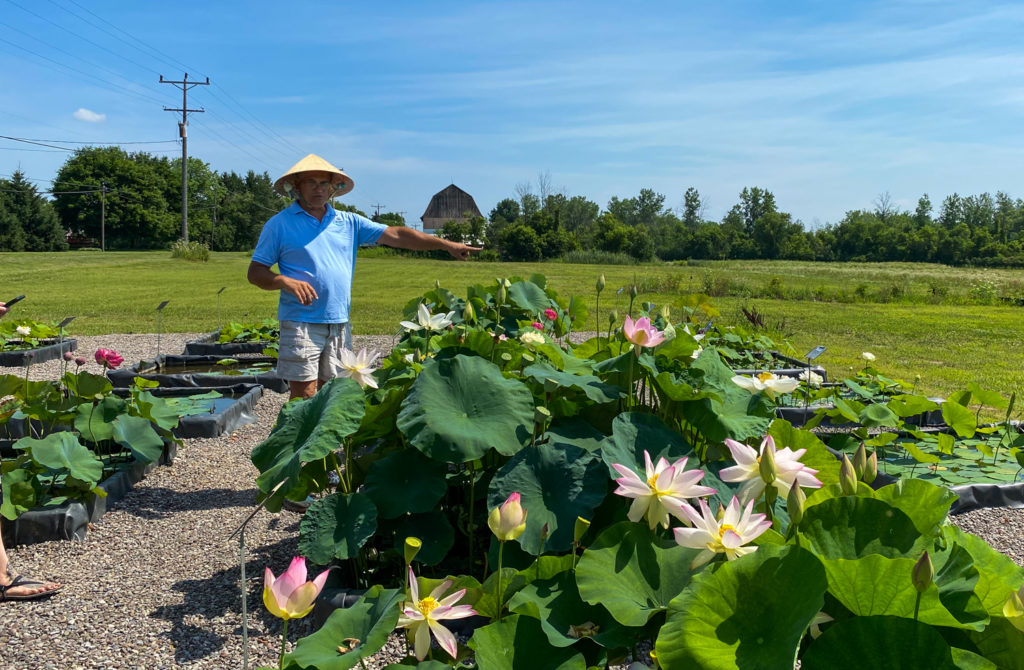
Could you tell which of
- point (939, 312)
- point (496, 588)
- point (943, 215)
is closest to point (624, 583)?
point (496, 588)

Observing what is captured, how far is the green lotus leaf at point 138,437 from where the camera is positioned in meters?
3.37

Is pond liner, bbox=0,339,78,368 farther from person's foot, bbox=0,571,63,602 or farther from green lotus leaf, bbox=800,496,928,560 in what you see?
green lotus leaf, bbox=800,496,928,560

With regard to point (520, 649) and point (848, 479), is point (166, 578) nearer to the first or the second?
point (520, 649)

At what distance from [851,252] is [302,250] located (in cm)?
5306

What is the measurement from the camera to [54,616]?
2383 millimetres

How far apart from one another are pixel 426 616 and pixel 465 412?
825 millimetres

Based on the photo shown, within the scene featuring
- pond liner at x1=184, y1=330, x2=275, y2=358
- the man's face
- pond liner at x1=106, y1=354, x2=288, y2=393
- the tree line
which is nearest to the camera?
the man's face

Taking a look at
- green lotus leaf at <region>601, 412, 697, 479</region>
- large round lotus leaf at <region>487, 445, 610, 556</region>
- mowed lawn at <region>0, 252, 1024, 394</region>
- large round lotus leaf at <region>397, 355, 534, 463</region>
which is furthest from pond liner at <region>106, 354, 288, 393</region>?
Result: green lotus leaf at <region>601, 412, 697, 479</region>

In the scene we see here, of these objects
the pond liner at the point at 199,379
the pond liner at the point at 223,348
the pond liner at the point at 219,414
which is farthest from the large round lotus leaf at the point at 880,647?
the pond liner at the point at 223,348

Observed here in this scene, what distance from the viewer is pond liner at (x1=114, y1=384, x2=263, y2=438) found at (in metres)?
4.51

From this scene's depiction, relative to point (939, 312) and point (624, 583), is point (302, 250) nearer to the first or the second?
point (624, 583)

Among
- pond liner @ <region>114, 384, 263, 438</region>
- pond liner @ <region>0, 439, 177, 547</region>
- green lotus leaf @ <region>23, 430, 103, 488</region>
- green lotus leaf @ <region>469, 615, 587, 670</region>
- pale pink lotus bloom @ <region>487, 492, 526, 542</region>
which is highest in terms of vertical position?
pale pink lotus bloom @ <region>487, 492, 526, 542</region>

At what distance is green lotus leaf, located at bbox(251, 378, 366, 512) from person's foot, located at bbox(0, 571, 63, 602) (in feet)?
3.33

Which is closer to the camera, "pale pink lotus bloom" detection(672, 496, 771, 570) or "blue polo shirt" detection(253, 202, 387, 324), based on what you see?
"pale pink lotus bloom" detection(672, 496, 771, 570)
